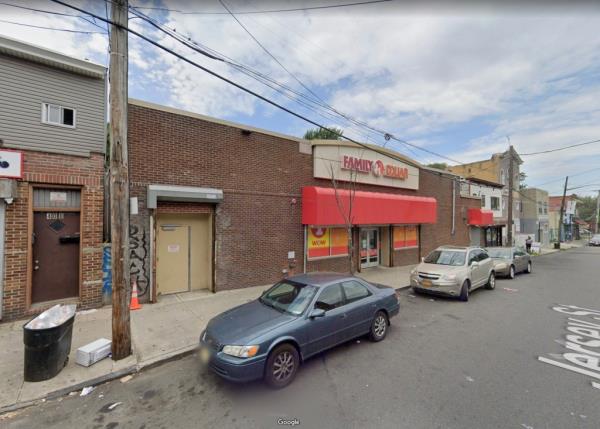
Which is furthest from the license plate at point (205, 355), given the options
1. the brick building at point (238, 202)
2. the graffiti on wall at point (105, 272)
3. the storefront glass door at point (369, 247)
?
the storefront glass door at point (369, 247)

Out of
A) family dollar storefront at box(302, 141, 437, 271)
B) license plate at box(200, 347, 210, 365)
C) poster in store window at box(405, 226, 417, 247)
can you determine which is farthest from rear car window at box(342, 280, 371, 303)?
poster in store window at box(405, 226, 417, 247)

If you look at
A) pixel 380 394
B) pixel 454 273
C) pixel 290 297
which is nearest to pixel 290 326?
pixel 290 297

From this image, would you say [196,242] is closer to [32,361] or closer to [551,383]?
[32,361]

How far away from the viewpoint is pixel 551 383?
13.2 ft

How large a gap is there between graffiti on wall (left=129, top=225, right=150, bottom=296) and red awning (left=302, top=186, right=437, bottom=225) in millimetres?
5459

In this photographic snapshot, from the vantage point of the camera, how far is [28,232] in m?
6.14

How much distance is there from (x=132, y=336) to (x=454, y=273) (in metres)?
8.90

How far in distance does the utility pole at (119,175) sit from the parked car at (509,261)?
46.9 ft

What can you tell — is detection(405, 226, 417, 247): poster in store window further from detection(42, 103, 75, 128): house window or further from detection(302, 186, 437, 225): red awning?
detection(42, 103, 75, 128): house window

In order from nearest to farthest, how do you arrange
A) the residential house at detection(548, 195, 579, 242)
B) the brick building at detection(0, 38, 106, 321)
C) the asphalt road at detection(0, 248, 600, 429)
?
the asphalt road at detection(0, 248, 600, 429)
the brick building at detection(0, 38, 106, 321)
the residential house at detection(548, 195, 579, 242)

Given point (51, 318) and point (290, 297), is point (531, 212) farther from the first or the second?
point (51, 318)

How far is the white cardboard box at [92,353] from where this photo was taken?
4.43m

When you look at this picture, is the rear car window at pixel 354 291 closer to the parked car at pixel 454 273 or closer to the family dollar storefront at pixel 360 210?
the family dollar storefront at pixel 360 210

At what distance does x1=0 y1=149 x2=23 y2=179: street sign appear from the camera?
580 cm
